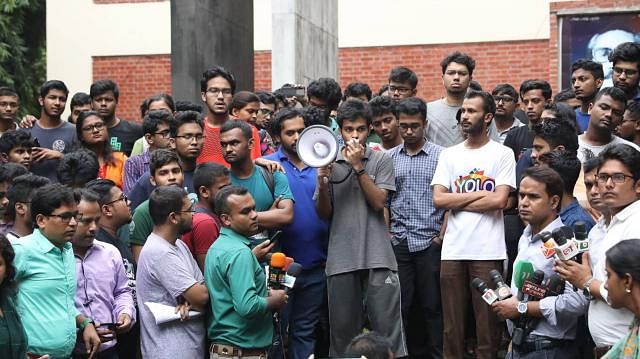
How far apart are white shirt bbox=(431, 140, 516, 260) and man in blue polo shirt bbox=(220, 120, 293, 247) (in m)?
1.25

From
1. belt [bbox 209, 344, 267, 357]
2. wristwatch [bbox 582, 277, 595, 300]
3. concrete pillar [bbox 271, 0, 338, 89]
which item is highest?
concrete pillar [bbox 271, 0, 338, 89]

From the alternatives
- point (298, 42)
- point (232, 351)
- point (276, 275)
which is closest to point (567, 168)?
point (276, 275)

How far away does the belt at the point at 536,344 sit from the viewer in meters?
7.57

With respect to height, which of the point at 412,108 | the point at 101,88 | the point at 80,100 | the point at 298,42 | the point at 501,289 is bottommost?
the point at 501,289

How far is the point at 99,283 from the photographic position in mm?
7762

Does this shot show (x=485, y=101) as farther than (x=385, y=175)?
Yes

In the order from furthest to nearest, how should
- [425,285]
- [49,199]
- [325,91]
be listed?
[325,91], [425,285], [49,199]

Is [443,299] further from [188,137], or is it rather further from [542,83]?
[542,83]

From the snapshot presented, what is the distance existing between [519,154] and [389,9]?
10.3 meters

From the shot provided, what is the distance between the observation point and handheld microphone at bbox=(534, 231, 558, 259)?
7059 millimetres

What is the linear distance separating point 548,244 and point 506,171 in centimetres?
187

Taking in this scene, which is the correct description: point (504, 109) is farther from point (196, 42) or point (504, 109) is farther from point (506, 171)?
point (196, 42)

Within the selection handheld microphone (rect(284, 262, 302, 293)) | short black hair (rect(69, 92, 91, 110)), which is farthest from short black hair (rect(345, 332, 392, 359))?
short black hair (rect(69, 92, 91, 110))

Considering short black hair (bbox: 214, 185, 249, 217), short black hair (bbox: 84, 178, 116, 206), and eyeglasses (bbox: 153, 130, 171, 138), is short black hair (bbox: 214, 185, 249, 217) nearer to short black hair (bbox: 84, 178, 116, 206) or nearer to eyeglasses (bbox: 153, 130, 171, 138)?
short black hair (bbox: 84, 178, 116, 206)
